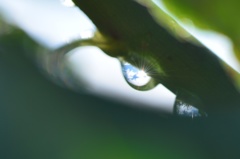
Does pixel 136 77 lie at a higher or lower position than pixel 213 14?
lower

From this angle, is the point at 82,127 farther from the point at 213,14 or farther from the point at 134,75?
the point at 213,14

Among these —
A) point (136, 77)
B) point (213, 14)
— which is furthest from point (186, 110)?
point (213, 14)

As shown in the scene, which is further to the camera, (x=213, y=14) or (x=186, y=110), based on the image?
(x=213, y=14)

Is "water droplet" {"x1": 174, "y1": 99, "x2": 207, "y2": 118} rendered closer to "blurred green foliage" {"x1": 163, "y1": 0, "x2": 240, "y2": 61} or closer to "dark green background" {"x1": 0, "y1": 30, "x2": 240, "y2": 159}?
"dark green background" {"x1": 0, "y1": 30, "x2": 240, "y2": 159}

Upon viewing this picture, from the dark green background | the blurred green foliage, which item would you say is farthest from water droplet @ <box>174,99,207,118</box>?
the blurred green foliage

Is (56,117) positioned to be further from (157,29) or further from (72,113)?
(157,29)

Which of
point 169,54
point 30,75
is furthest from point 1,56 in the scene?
point 169,54

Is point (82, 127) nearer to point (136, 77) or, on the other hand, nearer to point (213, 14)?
point (136, 77)
